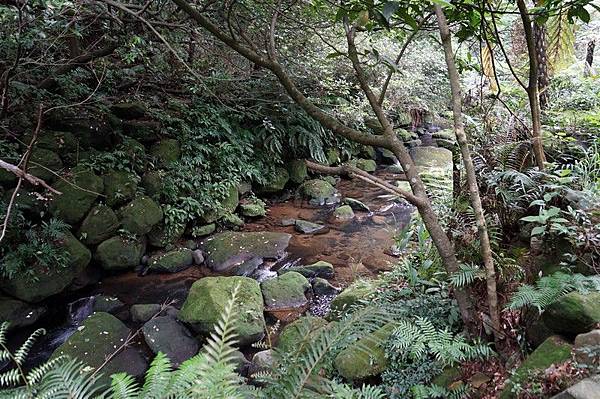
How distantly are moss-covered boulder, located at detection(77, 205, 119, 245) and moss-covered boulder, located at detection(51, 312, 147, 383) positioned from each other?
1396 millimetres

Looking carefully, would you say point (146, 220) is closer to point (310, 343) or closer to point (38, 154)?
point (38, 154)

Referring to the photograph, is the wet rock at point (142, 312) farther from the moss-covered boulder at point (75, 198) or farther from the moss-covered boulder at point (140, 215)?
the moss-covered boulder at point (75, 198)

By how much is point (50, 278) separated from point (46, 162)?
153cm

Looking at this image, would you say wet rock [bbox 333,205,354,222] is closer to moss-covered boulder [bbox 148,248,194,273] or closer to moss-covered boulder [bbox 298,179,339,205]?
moss-covered boulder [bbox 298,179,339,205]

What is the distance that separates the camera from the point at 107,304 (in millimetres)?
4559

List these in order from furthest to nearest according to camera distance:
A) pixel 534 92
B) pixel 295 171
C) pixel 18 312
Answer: pixel 295 171 → pixel 18 312 → pixel 534 92

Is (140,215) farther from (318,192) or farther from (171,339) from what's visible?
(318,192)

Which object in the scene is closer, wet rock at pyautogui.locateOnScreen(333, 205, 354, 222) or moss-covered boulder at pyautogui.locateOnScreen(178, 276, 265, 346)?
moss-covered boulder at pyautogui.locateOnScreen(178, 276, 265, 346)

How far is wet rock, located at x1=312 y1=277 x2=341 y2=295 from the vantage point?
4.75m

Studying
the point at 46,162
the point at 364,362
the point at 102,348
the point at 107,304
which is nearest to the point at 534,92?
the point at 364,362

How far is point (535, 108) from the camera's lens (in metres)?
2.49

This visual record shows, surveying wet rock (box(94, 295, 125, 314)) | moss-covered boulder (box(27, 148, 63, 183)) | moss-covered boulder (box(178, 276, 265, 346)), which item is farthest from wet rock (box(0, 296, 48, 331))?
moss-covered boulder (box(178, 276, 265, 346))

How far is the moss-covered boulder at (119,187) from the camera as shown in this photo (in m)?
5.41

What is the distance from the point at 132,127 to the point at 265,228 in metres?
2.79
